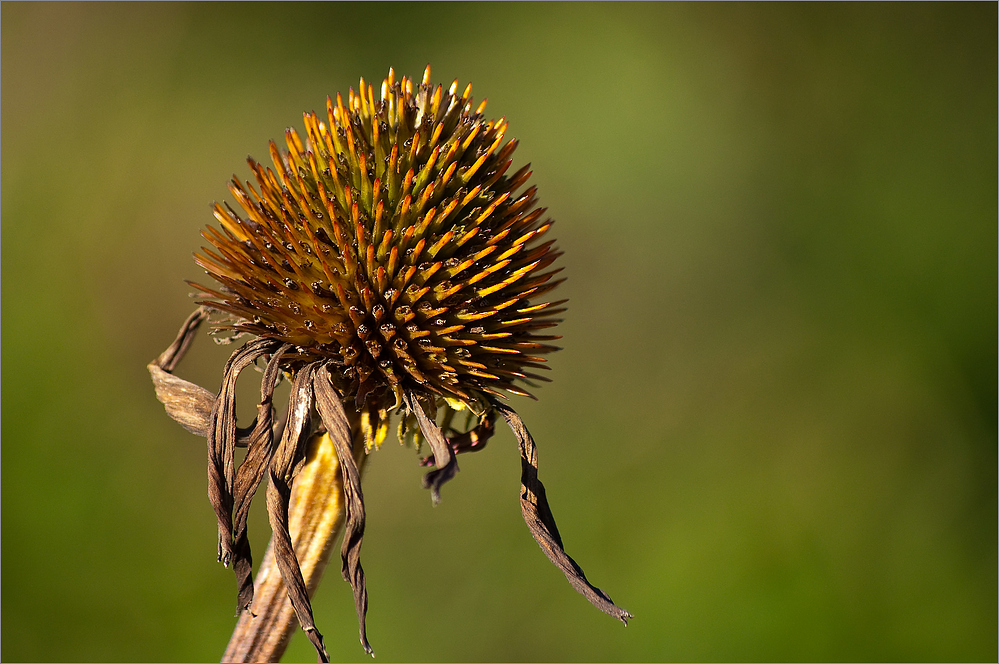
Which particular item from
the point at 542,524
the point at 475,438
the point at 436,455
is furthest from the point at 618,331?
the point at 436,455

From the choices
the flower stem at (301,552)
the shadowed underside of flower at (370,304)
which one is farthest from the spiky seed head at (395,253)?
the flower stem at (301,552)

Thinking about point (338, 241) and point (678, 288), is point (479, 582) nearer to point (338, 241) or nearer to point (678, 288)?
point (678, 288)

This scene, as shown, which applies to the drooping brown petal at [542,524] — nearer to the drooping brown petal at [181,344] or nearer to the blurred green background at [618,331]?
the drooping brown petal at [181,344]

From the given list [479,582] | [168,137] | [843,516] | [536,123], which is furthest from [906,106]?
[168,137]

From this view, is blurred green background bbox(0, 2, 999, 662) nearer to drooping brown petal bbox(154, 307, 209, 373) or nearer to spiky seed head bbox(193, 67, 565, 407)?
drooping brown petal bbox(154, 307, 209, 373)

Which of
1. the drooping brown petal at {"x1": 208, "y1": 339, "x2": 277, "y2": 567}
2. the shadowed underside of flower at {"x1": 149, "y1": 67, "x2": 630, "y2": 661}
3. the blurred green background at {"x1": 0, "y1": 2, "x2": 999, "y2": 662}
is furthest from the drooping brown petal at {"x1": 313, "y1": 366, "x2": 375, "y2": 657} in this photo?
the blurred green background at {"x1": 0, "y1": 2, "x2": 999, "y2": 662}

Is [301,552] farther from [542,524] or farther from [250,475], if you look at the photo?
[542,524]
